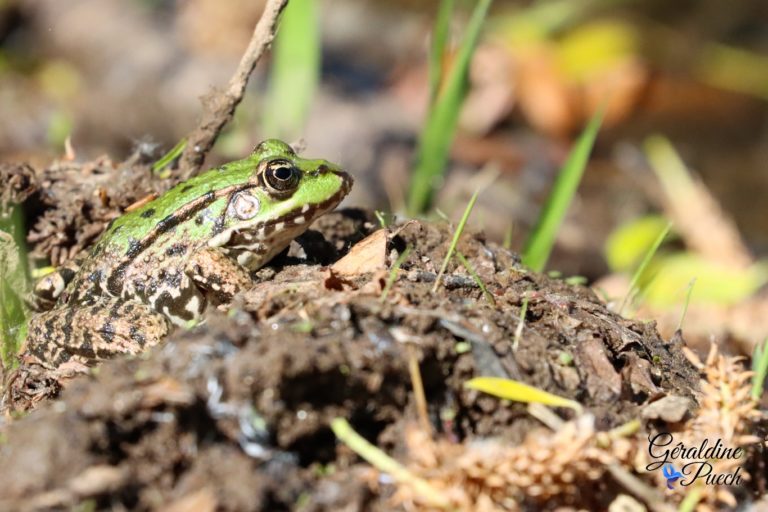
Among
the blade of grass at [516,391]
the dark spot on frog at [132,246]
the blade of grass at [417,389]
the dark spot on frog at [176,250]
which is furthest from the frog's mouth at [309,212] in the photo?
the blade of grass at [516,391]

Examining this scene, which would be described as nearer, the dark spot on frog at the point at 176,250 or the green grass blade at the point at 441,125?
the dark spot on frog at the point at 176,250

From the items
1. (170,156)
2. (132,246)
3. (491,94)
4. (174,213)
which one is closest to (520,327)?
(174,213)

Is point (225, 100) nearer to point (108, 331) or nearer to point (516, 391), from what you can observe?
point (108, 331)

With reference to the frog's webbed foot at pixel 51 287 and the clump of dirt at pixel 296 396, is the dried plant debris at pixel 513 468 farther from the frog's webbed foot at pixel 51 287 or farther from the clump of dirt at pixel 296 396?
the frog's webbed foot at pixel 51 287

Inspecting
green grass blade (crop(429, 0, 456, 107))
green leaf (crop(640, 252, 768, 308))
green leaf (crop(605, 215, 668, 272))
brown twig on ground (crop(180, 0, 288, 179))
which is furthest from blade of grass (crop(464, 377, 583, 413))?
green leaf (crop(605, 215, 668, 272))

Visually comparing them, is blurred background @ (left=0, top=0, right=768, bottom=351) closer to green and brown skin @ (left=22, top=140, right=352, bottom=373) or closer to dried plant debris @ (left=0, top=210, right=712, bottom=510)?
green and brown skin @ (left=22, top=140, right=352, bottom=373)

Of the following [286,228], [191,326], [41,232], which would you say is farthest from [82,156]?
[191,326]

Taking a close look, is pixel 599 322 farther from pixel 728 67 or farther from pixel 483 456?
pixel 728 67
